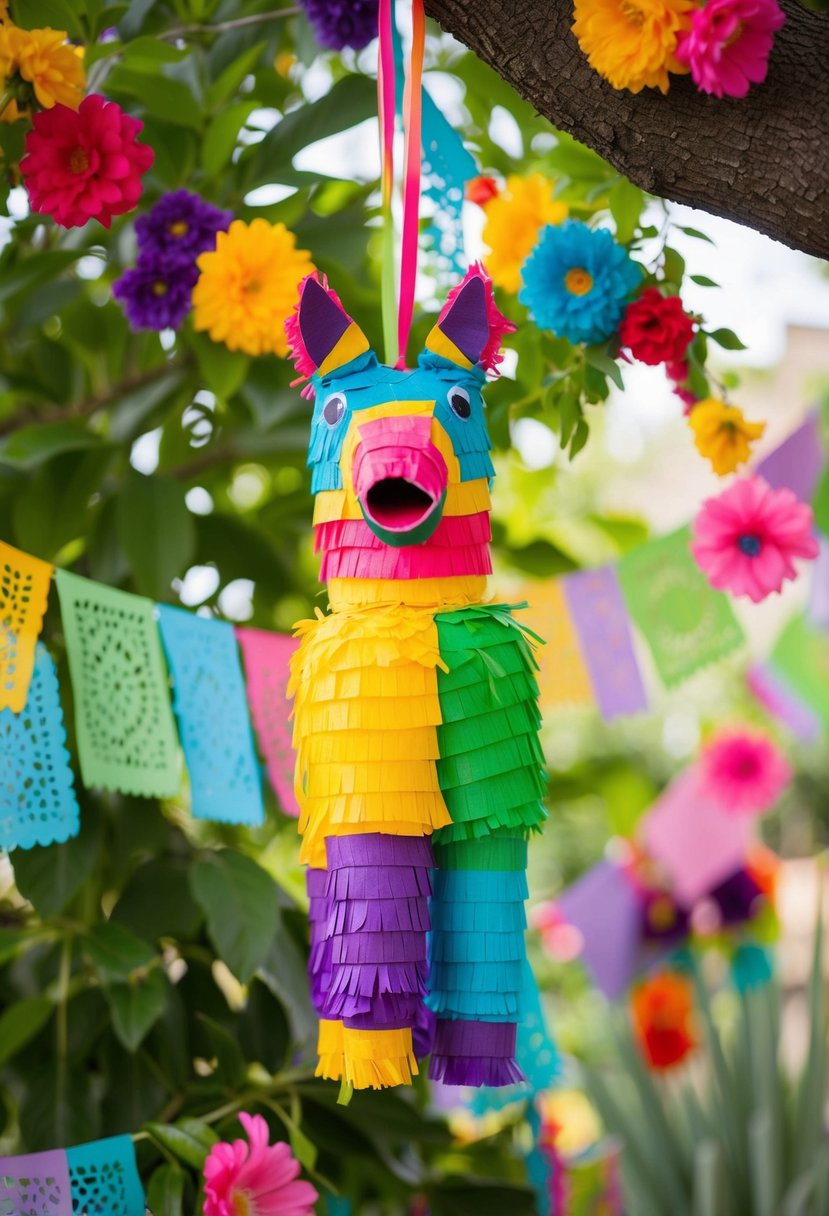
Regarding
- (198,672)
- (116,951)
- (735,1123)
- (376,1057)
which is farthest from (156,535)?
(735,1123)

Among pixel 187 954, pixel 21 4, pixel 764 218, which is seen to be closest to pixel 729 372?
pixel 764 218

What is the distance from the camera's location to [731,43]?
680 millimetres

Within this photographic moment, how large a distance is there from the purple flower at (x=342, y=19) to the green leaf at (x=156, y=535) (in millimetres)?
424

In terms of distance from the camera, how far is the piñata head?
2.10 ft

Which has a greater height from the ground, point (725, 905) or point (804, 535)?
point (804, 535)

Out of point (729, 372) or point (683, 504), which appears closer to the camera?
point (729, 372)

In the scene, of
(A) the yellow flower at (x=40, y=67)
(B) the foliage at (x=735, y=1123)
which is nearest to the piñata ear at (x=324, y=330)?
(A) the yellow flower at (x=40, y=67)

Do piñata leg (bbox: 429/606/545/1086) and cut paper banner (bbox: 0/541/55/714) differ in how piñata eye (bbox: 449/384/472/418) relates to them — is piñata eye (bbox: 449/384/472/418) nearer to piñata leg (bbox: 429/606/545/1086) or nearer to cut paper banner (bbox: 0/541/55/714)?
piñata leg (bbox: 429/606/545/1086)

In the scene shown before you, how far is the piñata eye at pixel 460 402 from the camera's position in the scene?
679mm

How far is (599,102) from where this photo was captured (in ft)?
2.45

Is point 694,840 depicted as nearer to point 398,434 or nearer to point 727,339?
point 727,339

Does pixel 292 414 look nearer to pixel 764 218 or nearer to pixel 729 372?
pixel 729 372

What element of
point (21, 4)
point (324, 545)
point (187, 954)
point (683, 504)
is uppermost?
point (683, 504)

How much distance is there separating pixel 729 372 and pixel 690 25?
0.45 meters
